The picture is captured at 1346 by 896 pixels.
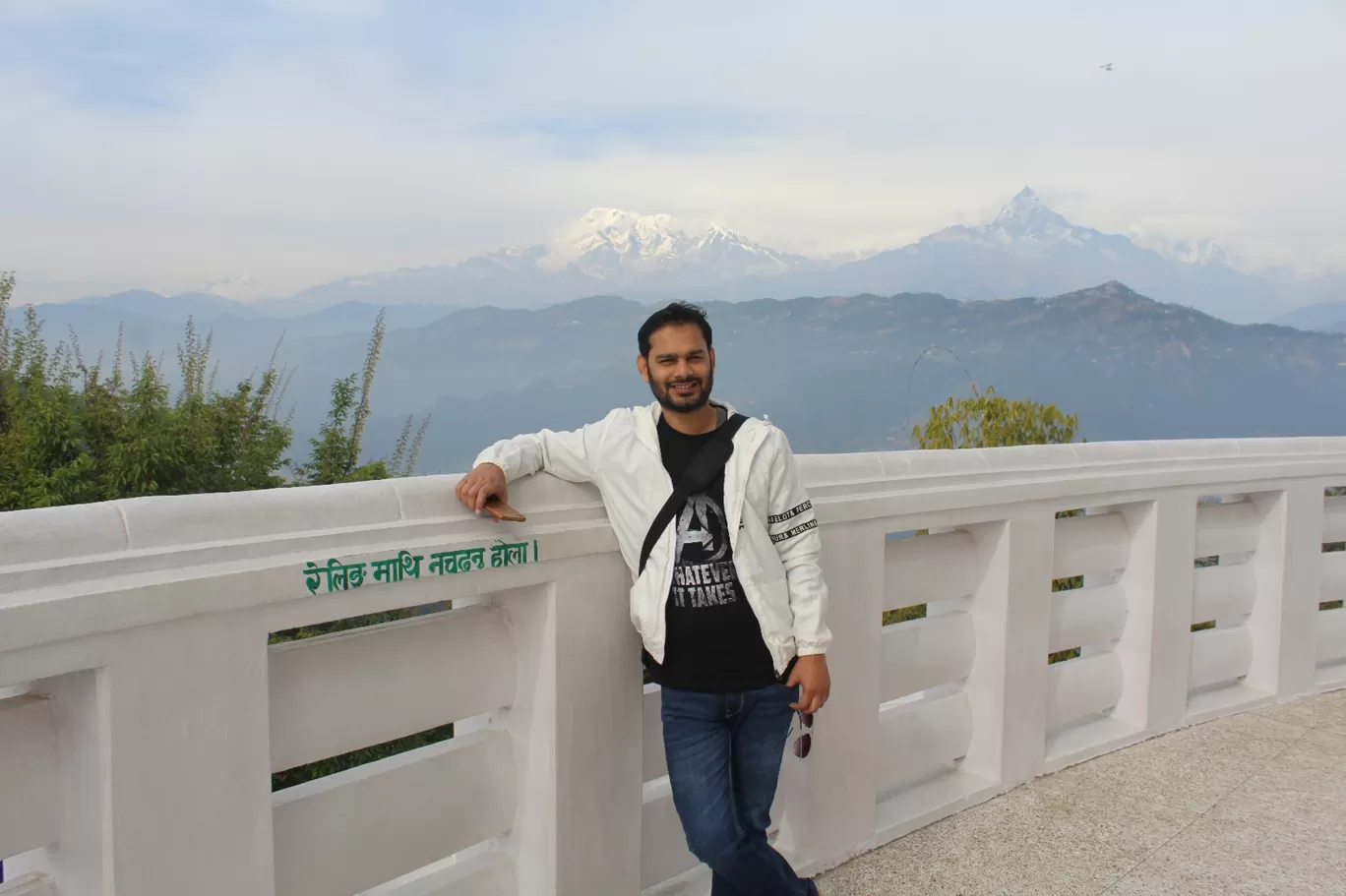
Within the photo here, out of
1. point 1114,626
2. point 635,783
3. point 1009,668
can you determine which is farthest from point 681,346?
point 1114,626

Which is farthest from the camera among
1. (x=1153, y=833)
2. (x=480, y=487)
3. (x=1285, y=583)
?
(x=1285, y=583)

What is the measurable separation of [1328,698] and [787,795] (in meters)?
3.69

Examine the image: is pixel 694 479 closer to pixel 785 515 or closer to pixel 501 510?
pixel 785 515

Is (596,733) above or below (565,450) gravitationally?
below

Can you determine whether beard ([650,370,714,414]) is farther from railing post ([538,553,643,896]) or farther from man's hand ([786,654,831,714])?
man's hand ([786,654,831,714])

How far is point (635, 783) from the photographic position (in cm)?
307

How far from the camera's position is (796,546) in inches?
112

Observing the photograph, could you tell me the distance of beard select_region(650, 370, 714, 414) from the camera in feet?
9.00

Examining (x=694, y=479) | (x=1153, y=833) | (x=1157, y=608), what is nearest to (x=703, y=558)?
(x=694, y=479)

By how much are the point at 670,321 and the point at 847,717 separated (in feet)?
5.30

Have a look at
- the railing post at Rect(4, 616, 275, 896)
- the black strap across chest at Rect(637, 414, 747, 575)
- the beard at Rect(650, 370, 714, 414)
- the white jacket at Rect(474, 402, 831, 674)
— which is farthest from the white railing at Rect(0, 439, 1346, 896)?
the beard at Rect(650, 370, 714, 414)

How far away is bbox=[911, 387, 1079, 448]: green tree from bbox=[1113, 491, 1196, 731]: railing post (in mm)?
2936

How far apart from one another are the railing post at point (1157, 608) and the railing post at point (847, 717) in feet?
5.74

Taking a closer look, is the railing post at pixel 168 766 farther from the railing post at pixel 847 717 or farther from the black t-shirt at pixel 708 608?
the railing post at pixel 847 717
